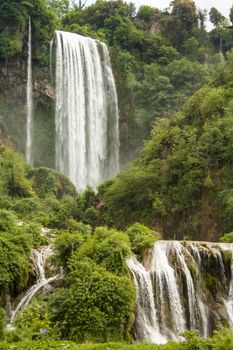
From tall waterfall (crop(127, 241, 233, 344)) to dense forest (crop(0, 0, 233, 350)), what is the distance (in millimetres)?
49

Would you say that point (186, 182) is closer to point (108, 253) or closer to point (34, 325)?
point (108, 253)

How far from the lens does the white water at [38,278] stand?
12.9 m

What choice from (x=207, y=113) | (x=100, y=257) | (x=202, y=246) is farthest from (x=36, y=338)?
(x=207, y=113)

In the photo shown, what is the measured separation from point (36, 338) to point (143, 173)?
16.3m

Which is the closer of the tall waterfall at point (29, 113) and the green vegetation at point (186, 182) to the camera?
the green vegetation at point (186, 182)

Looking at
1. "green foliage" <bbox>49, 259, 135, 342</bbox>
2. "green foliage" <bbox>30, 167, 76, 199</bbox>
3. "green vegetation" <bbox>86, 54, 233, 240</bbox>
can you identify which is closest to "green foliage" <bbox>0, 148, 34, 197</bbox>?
"green foliage" <bbox>30, 167, 76, 199</bbox>

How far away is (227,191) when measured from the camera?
22.5m

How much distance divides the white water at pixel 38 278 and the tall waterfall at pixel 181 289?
2469mm

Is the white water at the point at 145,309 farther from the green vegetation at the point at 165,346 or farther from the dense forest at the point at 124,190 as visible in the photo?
the green vegetation at the point at 165,346

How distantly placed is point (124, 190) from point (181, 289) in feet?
40.2

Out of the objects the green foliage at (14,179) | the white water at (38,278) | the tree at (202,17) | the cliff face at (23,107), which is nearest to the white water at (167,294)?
the white water at (38,278)

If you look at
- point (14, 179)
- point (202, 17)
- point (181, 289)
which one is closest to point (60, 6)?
point (202, 17)

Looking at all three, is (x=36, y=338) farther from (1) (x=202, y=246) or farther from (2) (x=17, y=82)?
(2) (x=17, y=82)

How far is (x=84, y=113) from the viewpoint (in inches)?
1554
